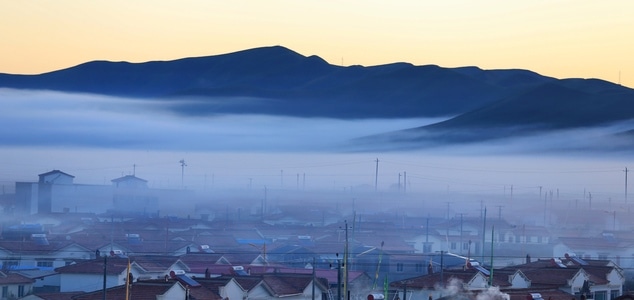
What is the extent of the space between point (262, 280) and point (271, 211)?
6415 centimetres

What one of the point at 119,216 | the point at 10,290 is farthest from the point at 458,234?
the point at 10,290

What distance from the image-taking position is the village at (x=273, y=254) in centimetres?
3750

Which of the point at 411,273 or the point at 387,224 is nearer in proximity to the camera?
the point at 411,273

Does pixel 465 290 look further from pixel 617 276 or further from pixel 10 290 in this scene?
pixel 10 290

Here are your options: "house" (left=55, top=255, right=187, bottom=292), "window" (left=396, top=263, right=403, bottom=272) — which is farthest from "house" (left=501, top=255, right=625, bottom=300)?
"house" (left=55, top=255, right=187, bottom=292)

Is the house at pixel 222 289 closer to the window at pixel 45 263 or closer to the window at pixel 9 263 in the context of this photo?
the window at pixel 9 263

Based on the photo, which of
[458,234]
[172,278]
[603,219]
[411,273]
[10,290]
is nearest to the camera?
[172,278]

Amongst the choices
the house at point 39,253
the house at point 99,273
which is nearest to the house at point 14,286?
the house at point 99,273

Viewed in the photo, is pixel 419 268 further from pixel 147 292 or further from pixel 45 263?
pixel 147 292

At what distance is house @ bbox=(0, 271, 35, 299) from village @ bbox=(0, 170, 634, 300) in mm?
44

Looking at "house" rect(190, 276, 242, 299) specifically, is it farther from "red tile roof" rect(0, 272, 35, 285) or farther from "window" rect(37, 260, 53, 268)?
"window" rect(37, 260, 53, 268)

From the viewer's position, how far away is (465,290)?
A: 36.7 meters

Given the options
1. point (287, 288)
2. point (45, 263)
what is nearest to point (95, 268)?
point (287, 288)

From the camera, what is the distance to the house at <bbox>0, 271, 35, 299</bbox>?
1574 inches
